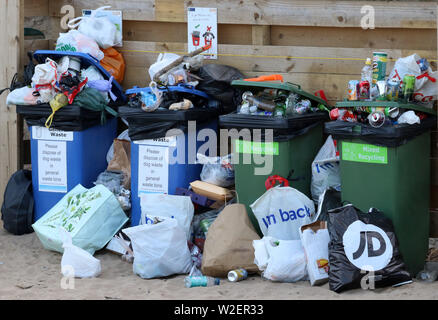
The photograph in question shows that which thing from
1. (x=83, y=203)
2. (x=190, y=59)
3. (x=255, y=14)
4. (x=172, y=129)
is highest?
(x=255, y=14)

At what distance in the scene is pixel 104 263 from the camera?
5.63m

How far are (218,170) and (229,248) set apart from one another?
34.9 inches

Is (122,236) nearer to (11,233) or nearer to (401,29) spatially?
(11,233)

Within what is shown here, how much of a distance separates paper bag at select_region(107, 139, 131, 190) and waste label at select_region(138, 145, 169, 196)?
306 millimetres

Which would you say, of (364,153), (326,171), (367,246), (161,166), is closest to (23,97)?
(161,166)

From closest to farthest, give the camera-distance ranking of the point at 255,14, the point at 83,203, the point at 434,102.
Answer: the point at 434,102, the point at 83,203, the point at 255,14

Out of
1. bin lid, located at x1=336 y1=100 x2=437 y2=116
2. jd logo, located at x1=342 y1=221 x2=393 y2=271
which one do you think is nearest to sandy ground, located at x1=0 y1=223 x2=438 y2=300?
jd logo, located at x1=342 y1=221 x2=393 y2=271

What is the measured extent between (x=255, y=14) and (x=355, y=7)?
0.84 meters

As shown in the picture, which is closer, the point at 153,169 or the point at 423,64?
the point at 423,64

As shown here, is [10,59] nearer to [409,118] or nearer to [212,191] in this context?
[212,191]

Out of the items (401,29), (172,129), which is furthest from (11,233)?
(401,29)

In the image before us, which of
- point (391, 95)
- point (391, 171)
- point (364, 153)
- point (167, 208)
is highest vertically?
point (391, 95)

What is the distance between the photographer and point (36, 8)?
674cm

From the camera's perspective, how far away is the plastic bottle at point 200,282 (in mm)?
4926
